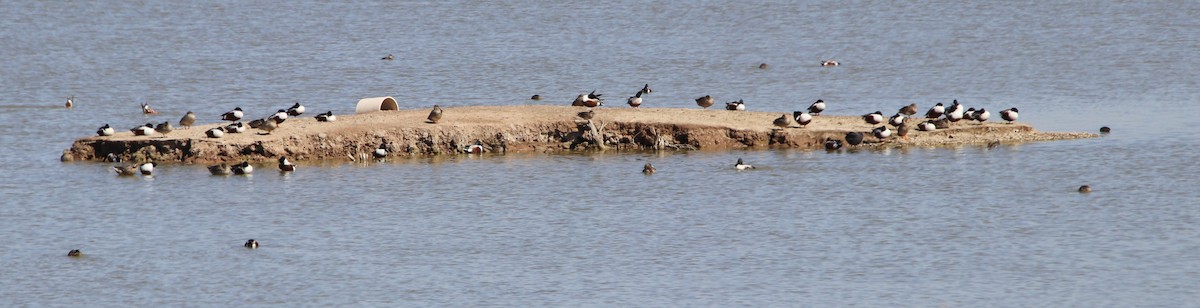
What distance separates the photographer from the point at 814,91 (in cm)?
4772

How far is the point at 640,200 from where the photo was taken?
96.7 feet

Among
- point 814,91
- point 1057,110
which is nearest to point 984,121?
point 1057,110

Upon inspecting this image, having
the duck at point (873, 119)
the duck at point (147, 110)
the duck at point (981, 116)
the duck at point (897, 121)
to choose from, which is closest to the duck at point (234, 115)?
the duck at point (147, 110)

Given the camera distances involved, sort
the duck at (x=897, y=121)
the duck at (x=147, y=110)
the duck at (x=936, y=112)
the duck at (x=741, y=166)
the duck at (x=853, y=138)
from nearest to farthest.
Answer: the duck at (x=741, y=166), the duck at (x=853, y=138), the duck at (x=897, y=121), the duck at (x=936, y=112), the duck at (x=147, y=110)

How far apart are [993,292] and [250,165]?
15.9m

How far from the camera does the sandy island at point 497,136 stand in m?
33.9

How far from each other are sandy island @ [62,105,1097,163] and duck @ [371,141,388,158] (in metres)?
0.08

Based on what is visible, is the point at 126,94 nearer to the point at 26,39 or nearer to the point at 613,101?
the point at 613,101

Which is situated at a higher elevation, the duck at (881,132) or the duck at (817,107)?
the duck at (817,107)

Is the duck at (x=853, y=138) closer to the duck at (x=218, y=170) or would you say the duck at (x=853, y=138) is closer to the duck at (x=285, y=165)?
the duck at (x=285, y=165)

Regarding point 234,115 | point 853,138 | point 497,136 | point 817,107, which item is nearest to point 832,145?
point 853,138

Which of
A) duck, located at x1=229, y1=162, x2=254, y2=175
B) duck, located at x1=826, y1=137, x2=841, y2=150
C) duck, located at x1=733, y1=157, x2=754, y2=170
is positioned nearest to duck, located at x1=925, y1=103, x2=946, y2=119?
duck, located at x1=826, y1=137, x2=841, y2=150

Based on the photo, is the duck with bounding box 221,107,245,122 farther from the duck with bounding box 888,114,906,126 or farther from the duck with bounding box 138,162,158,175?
the duck with bounding box 888,114,906,126

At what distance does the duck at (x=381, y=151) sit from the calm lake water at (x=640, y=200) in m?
0.21
